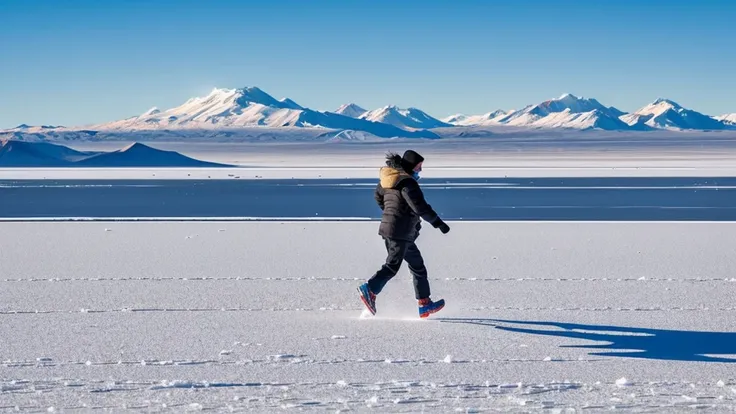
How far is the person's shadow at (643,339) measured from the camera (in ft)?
21.4

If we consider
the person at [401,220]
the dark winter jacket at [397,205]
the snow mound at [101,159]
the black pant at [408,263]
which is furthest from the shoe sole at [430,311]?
the snow mound at [101,159]

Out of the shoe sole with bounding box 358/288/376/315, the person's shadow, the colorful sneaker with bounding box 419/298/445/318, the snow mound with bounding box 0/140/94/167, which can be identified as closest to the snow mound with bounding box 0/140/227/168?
the snow mound with bounding box 0/140/94/167

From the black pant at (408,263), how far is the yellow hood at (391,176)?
1.31ft

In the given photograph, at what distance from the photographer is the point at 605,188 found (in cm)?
3366

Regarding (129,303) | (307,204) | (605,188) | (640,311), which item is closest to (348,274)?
(129,303)

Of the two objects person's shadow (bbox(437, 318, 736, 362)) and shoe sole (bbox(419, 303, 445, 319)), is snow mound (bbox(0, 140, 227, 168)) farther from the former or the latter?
person's shadow (bbox(437, 318, 736, 362))

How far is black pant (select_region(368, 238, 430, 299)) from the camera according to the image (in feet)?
24.9

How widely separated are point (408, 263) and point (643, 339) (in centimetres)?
169

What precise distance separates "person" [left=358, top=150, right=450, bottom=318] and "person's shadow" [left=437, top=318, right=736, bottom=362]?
1.31 feet

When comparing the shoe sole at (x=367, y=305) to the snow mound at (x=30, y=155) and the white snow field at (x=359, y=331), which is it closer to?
the white snow field at (x=359, y=331)

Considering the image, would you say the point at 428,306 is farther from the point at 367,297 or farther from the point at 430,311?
the point at 367,297

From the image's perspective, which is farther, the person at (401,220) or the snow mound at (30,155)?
the snow mound at (30,155)

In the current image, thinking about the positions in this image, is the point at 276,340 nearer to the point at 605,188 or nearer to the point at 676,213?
the point at 676,213

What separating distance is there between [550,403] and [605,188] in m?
29.1
